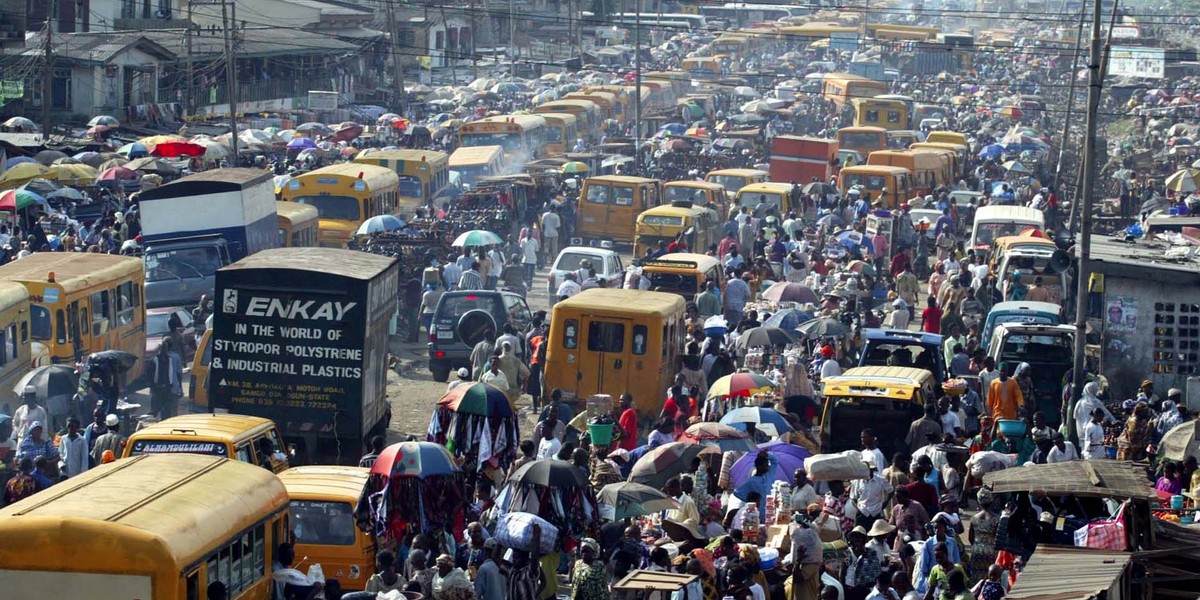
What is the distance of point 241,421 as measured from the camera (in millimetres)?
15609

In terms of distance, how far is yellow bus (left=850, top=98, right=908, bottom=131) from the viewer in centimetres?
5784

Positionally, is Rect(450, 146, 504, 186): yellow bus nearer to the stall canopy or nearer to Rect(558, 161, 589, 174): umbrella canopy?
Rect(558, 161, 589, 174): umbrella canopy

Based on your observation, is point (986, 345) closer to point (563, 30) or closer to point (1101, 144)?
point (1101, 144)

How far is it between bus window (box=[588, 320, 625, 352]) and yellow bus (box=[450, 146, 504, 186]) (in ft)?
67.6

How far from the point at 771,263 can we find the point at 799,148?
1260cm

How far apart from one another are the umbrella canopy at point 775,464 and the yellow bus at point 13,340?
28.0 feet

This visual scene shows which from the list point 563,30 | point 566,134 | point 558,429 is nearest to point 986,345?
point 558,429

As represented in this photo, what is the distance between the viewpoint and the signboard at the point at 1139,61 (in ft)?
266

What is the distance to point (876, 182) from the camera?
39281 mm

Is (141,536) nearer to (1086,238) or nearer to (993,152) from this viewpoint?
(1086,238)

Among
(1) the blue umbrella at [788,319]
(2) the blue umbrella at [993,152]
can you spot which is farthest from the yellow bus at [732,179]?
(1) the blue umbrella at [788,319]

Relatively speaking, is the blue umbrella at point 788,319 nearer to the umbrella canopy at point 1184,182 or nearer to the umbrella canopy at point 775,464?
the umbrella canopy at point 775,464

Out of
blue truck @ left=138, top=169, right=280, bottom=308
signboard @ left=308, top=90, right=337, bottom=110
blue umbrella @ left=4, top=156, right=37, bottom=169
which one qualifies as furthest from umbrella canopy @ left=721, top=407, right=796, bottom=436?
signboard @ left=308, top=90, right=337, bottom=110

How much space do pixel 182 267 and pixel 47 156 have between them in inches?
573
